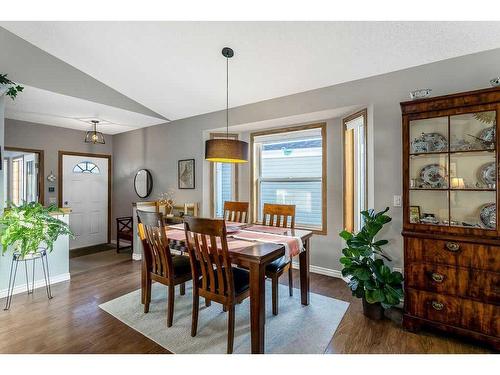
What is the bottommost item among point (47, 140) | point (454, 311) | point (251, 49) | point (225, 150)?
point (454, 311)

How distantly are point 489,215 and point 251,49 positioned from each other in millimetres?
2626

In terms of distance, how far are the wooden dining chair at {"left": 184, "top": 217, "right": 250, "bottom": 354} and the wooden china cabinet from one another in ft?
5.03

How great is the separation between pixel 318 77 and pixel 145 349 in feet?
10.6

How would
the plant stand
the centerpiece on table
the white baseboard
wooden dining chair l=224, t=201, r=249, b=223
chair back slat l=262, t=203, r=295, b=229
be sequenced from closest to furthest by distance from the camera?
the plant stand
the white baseboard
chair back slat l=262, t=203, r=295, b=229
wooden dining chair l=224, t=201, r=249, b=223
the centerpiece on table

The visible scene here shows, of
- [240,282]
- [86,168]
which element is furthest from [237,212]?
[86,168]

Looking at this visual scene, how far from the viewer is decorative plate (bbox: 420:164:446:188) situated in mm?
2260

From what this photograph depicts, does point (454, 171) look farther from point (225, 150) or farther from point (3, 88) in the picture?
point (3, 88)

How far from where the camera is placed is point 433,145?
7.54 ft

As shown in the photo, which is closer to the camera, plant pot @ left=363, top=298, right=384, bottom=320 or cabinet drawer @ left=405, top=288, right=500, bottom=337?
cabinet drawer @ left=405, top=288, right=500, bottom=337

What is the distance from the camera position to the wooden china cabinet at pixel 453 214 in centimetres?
197

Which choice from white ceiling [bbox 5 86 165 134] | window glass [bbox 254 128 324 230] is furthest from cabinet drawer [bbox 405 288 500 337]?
white ceiling [bbox 5 86 165 134]

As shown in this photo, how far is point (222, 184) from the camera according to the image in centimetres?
459

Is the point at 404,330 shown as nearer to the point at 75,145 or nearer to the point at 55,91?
the point at 55,91

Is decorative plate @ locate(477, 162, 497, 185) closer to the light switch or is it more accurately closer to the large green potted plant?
the light switch
